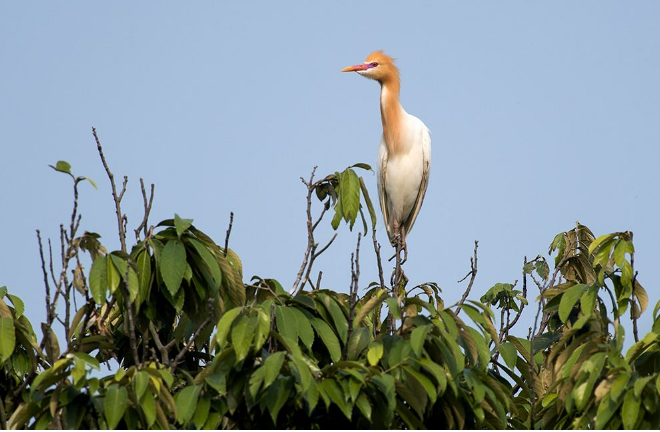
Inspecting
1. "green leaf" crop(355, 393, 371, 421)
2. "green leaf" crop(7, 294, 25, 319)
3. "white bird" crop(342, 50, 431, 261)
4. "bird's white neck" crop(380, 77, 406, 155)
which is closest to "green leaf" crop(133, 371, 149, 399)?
"green leaf" crop(355, 393, 371, 421)

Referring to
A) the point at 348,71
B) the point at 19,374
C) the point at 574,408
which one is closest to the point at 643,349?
the point at 574,408

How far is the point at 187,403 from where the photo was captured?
101 inches

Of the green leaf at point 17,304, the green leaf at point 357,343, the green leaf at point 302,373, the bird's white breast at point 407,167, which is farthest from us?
the bird's white breast at point 407,167

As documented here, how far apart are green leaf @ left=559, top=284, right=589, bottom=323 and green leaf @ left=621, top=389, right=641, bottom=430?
0.68 metres

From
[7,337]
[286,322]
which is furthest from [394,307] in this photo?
[7,337]

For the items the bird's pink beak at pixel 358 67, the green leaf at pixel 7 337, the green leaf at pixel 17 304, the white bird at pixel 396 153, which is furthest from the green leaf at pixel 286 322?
the bird's pink beak at pixel 358 67

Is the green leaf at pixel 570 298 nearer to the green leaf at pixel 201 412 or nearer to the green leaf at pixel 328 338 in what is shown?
the green leaf at pixel 328 338

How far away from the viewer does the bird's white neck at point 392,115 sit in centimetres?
720

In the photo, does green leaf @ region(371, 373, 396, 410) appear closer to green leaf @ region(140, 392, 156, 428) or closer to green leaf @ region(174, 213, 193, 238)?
green leaf @ region(140, 392, 156, 428)

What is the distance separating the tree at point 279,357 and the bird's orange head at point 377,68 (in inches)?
152

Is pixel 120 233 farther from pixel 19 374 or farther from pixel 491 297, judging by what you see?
pixel 491 297

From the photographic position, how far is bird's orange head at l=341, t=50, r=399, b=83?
23.7ft

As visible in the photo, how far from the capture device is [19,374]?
10.5 feet

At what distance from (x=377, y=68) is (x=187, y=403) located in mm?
5069
